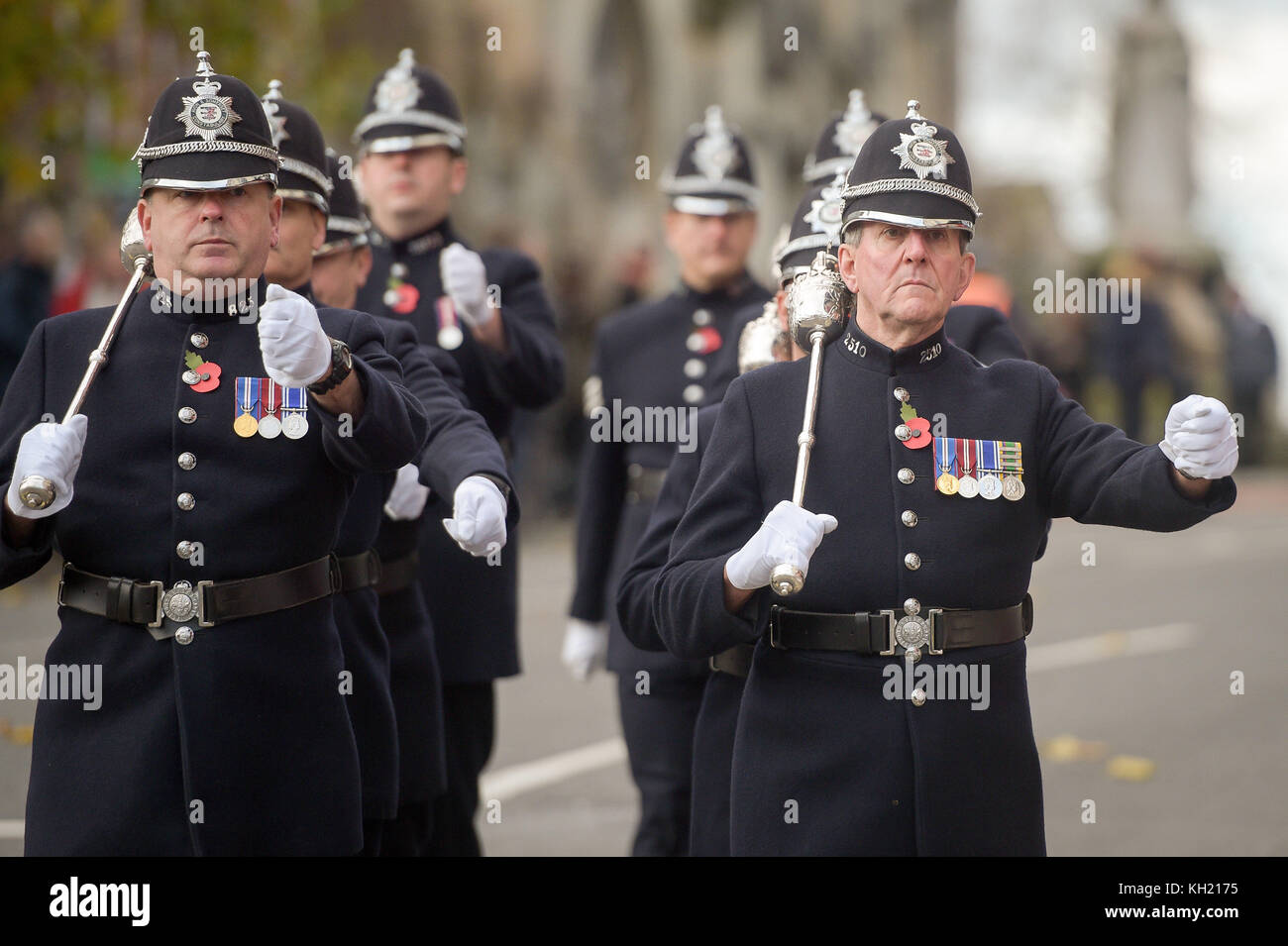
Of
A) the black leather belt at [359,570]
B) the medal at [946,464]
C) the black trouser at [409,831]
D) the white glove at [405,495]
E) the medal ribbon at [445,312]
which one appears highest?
the medal ribbon at [445,312]

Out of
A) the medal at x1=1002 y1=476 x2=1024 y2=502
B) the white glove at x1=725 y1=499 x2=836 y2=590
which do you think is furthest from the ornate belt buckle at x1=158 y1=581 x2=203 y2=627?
the medal at x1=1002 y1=476 x2=1024 y2=502

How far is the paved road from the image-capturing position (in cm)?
783

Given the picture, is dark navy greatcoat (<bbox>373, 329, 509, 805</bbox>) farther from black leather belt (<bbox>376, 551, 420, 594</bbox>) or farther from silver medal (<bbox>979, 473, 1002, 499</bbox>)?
silver medal (<bbox>979, 473, 1002, 499</bbox>)

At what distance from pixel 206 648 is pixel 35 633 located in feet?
23.9

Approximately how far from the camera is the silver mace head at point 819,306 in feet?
14.9

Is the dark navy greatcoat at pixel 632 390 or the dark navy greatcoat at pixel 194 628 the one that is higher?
the dark navy greatcoat at pixel 632 390

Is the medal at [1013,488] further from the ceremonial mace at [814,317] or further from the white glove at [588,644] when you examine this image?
the white glove at [588,644]

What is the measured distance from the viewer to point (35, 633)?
11.1 meters

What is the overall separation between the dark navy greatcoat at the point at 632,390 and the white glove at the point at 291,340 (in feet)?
9.66

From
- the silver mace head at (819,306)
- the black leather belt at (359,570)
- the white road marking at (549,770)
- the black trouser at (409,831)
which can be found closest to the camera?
the silver mace head at (819,306)

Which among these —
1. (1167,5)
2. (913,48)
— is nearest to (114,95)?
(1167,5)

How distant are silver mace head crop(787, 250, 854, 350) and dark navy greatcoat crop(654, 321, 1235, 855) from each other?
0.42ft

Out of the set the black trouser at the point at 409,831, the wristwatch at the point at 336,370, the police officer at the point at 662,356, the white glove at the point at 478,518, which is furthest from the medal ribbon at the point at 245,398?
the police officer at the point at 662,356
